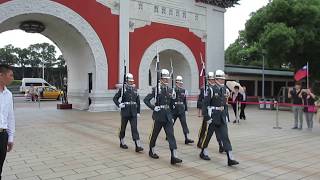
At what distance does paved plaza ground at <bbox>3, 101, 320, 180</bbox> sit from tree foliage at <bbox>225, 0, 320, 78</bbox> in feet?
30.0

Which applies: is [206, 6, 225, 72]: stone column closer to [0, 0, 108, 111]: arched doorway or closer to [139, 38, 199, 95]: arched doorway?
[139, 38, 199, 95]: arched doorway

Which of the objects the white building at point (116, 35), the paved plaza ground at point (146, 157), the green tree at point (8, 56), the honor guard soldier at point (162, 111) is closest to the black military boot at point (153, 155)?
the honor guard soldier at point (162, 111)

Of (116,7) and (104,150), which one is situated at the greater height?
(116,7)

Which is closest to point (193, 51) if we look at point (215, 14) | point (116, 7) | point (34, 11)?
point (215, 14)

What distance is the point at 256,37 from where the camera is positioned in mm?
22656

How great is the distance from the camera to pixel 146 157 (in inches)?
289

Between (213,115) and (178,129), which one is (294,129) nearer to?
(178,129)

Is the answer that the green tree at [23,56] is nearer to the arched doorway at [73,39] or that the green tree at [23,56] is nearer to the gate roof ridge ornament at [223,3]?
the arched doorway at [73,39]

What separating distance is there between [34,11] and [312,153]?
12488mm

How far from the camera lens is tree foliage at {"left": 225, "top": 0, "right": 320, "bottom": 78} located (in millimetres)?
19325

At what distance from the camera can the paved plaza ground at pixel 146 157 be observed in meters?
6.05

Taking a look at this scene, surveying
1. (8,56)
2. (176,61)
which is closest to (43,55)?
(8,56)

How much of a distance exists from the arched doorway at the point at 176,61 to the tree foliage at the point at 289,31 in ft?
13.8

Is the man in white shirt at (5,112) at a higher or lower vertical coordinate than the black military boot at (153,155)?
higher
